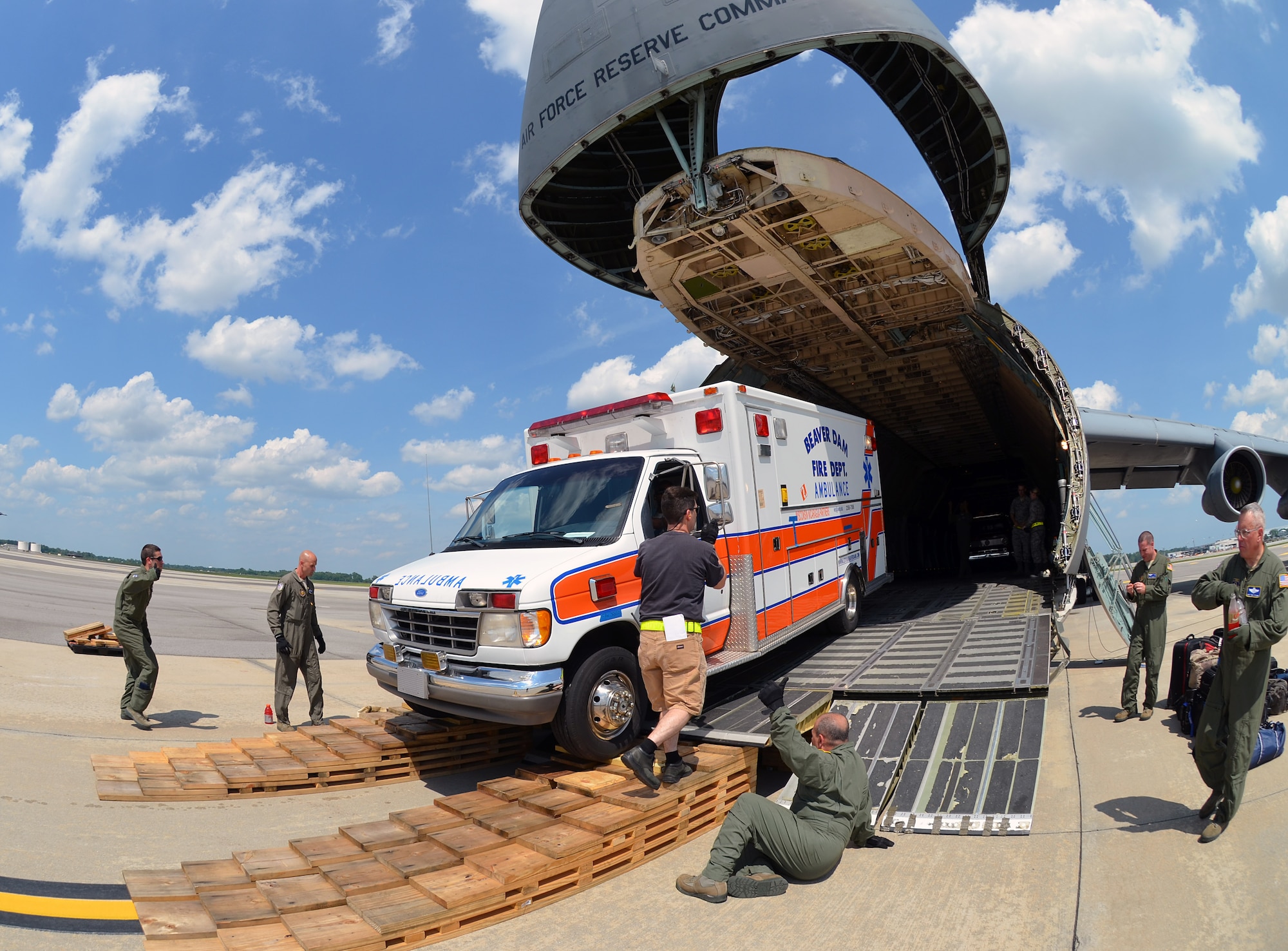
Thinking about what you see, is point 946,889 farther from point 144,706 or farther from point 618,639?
point 144,706

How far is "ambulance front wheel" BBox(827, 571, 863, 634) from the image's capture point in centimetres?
962

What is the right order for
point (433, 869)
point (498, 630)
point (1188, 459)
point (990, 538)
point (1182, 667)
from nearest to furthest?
point (433, 869)
point (498, 630)
point (1182, 667)
point (1188, 459)
point (990, 538)

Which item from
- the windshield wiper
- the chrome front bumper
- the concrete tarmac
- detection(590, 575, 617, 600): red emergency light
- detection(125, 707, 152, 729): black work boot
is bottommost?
the concrete tarmac

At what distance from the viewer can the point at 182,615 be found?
715 inches

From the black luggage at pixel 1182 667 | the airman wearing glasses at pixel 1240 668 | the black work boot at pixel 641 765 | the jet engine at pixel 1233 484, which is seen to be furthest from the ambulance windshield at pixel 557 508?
the jet engine at pixel 1233 484

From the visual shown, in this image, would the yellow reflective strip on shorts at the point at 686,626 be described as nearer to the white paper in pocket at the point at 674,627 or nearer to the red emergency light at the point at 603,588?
the white paper in pocket at the point at 674,627

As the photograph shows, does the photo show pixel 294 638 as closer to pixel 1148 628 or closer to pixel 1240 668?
pixel 1240 668

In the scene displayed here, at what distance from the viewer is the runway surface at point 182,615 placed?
13406 millimetres

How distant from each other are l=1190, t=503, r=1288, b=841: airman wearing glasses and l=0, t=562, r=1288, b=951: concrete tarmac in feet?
0.93

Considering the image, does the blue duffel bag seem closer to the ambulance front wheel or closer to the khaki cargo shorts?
the khaki cargo shorts

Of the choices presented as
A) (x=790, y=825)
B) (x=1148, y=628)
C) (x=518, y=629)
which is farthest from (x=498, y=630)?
(x=1148, y=628)

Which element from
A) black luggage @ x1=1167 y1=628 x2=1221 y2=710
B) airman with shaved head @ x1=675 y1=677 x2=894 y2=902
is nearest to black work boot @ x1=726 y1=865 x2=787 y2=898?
airman with shaved head @ x1=675 y1=677 x2=894 y2=902

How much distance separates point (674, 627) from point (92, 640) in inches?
446

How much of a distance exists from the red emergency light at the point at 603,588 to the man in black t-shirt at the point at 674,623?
0.37m
